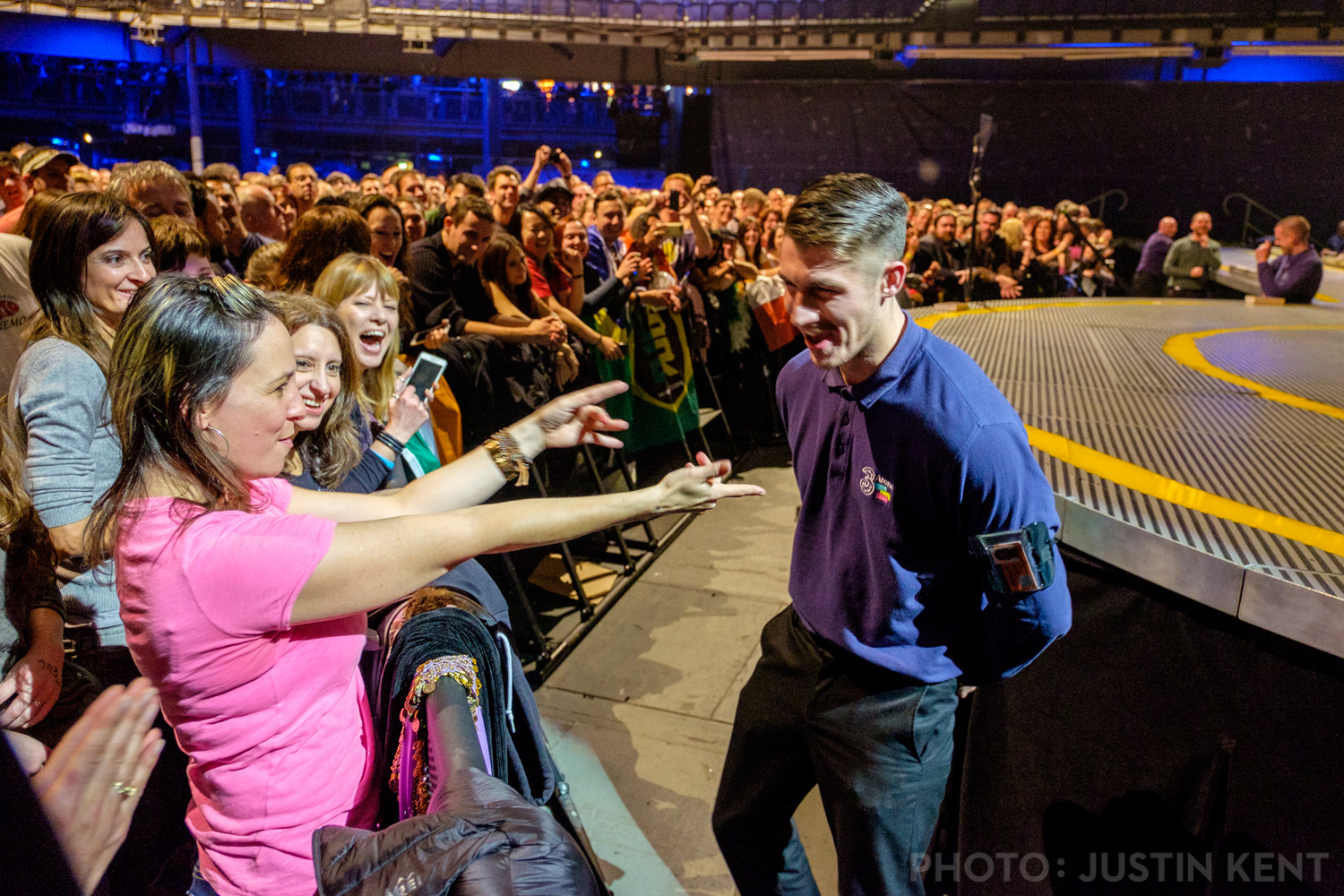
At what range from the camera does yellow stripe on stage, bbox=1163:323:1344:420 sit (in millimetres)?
3074

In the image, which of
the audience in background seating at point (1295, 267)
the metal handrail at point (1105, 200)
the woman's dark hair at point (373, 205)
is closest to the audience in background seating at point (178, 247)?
the woman's dark hair at point (373, 205)

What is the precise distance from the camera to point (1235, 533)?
183 centimetres

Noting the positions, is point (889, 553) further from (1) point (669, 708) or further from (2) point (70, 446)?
(1) point (669, 708)

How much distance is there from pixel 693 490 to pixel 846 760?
700 mm

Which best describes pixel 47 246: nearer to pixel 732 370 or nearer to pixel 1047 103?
pixel 732 370

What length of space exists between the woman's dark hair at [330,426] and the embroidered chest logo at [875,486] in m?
1.33

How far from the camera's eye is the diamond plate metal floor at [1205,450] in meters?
1.67

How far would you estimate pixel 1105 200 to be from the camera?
1716 cm

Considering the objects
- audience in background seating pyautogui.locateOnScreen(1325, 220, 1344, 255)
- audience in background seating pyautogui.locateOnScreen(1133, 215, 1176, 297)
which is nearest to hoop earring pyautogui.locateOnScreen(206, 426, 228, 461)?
audience in background seating pyautogui.locateOnScreen(1133, 215, 1176, 297)

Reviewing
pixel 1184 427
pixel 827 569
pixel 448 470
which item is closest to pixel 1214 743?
pixel 827 569

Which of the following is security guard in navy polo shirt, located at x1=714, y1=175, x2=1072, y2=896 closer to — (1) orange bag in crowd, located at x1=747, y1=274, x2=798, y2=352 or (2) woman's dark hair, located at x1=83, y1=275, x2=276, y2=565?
(2) woman's dark hair, located at x1=83, y1=275, x2=276, y2=565

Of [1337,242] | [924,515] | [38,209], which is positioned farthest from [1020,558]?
[1337,242]

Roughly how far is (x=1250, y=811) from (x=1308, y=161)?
19071 mm

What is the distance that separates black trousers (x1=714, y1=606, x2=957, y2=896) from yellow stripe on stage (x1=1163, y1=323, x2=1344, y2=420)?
2300mm
